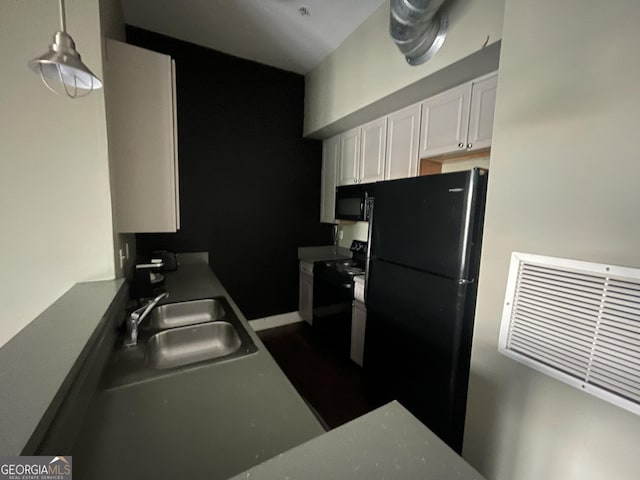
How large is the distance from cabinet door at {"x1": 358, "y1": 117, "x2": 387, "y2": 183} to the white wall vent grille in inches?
60.0

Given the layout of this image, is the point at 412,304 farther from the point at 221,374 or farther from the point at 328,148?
the point at 328,148

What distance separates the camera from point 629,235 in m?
0.85

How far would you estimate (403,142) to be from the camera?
2182 mm

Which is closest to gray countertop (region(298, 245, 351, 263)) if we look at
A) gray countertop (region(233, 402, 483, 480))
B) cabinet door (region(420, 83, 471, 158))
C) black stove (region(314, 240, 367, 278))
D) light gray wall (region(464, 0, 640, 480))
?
black stove (region(314, 240, 367, 278))

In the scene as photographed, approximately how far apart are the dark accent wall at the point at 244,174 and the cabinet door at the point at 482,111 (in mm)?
1945

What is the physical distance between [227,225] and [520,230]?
259cm

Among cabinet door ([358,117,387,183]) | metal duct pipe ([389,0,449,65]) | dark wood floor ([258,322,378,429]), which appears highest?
metal duct pipe ([389,0,449,65])

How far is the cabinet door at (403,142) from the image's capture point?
207 cm

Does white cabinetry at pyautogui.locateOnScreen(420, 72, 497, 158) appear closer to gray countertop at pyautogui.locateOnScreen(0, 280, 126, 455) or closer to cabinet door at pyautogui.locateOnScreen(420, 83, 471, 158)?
cabinet door at pyautogui.locateOnScreen(420, 83, 471, 158)

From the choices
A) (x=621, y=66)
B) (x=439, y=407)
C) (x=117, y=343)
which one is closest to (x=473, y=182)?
(x=621, y=66)

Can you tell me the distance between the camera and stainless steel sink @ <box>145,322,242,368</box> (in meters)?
1.25

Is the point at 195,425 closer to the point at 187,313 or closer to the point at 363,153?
the point at 187,313

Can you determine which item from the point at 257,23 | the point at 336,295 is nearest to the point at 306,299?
the point at 336,295

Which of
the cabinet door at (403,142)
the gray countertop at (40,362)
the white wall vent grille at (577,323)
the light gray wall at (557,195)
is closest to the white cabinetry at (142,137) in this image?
the gray countertop at (40,362)
